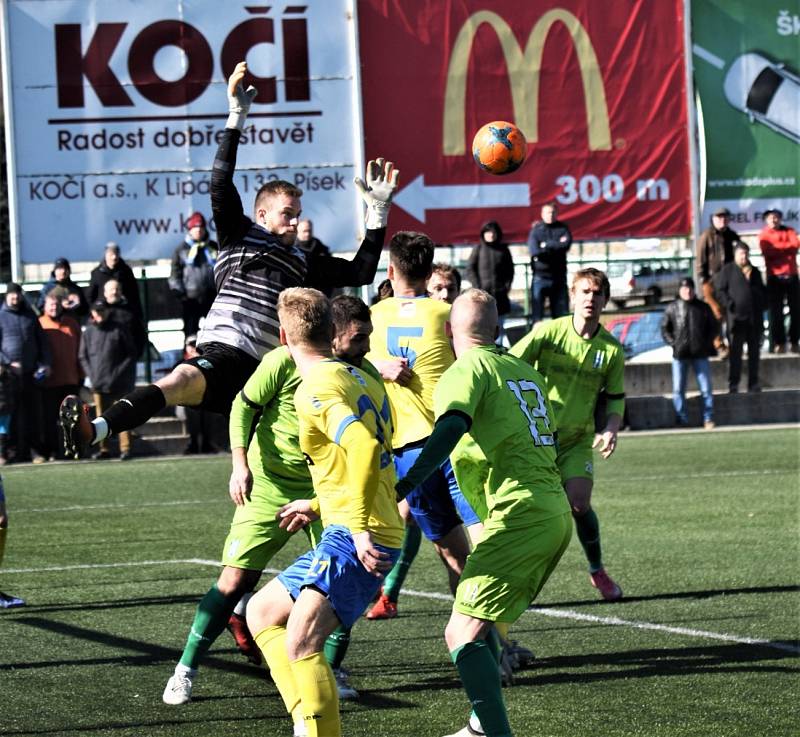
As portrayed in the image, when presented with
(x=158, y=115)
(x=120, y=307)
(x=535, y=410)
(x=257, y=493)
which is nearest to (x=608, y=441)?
(x=257, y=493)

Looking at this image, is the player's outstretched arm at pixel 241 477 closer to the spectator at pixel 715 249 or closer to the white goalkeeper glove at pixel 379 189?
the white goalkeeper glove at pixel 379 189

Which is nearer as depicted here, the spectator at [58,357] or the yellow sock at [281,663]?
the yellow sock at [281,663]

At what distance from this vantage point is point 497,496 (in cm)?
617

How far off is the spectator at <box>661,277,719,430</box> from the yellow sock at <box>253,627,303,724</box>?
15.9m

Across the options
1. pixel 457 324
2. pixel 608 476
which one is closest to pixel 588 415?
pixel 457 324

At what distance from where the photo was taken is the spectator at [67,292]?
764 inches

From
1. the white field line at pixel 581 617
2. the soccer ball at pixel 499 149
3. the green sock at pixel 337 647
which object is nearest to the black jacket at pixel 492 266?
the white field line at pixel 581 617

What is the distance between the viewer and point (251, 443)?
7.44m

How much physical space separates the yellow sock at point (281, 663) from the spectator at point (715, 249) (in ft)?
56.0

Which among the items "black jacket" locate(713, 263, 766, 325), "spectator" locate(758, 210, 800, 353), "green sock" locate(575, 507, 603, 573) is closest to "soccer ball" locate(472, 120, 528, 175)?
"green sock" locate(575, 507, 603, 573)

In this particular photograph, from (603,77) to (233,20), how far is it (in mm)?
6047

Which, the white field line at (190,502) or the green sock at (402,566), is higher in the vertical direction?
the green sock at (402,566)

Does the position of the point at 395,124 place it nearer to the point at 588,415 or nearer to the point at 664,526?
the point at 664,526

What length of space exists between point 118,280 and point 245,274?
12.1m
